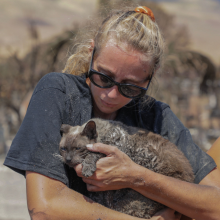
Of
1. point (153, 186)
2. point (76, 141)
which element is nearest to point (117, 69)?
point (76, 141)

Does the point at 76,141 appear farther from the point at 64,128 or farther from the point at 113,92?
the point at 113,92

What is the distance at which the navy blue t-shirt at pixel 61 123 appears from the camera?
169 centimetres

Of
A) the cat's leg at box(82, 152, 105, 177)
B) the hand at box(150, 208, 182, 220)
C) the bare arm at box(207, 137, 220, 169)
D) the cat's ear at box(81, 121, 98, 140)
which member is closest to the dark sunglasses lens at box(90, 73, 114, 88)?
the cat's ear at box(81, 121, 98, 140)

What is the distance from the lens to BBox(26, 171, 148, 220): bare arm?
64.0 inches

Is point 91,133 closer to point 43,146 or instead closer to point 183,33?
point 43,146

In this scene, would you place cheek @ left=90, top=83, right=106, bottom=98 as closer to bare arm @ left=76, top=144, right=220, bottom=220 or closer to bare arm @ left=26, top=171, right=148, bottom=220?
bare arm @ left=76, top=144, right=220, bottom=220

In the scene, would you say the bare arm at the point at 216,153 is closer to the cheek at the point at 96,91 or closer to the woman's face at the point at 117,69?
the woman's face at the point at 117,69

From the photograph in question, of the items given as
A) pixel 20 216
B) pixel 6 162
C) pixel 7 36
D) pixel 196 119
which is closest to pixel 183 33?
pixel 196 119

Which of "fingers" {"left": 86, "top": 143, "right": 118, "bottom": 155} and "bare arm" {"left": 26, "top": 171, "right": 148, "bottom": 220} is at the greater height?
"fingers" {"left": 86, "top": 143, "right": 118, "bottom": 155}

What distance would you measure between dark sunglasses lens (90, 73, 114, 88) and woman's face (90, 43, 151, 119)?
39mm

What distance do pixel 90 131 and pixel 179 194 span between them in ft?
3.02

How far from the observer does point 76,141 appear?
2.18 meters

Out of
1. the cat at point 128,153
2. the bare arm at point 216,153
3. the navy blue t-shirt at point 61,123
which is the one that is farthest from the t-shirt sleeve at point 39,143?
the bare arm at point 216,153

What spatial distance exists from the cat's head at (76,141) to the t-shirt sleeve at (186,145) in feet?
2.54
